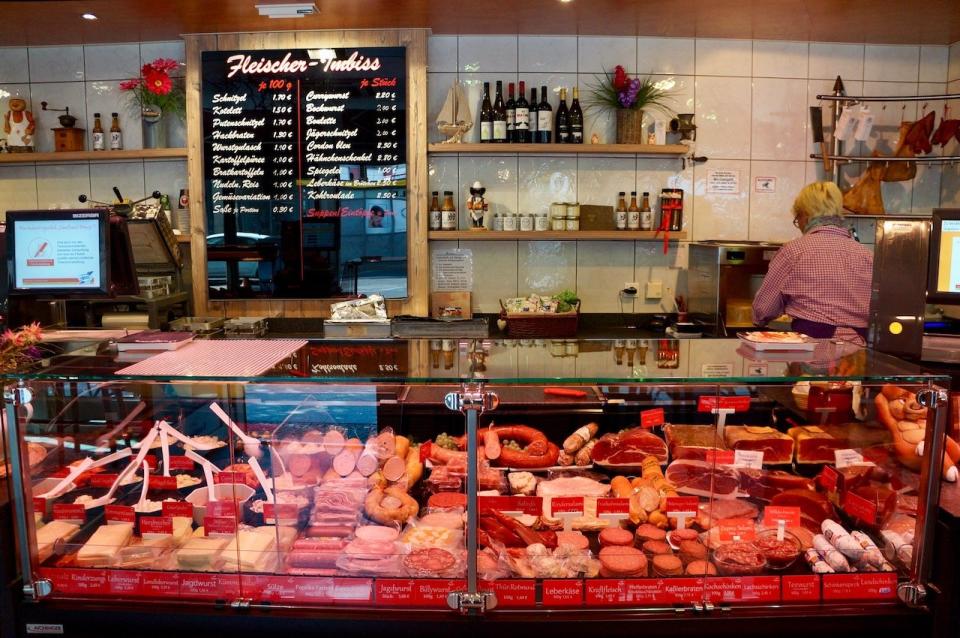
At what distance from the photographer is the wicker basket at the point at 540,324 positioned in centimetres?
471

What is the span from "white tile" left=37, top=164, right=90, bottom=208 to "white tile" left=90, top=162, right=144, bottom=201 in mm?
31

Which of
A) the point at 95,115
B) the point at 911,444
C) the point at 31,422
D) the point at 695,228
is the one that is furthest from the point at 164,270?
the point at 911,444

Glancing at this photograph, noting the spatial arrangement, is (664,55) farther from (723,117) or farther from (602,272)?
(602,272)

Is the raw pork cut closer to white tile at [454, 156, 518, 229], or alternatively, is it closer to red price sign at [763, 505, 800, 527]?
red price sign at [763, 505, 800, 527]

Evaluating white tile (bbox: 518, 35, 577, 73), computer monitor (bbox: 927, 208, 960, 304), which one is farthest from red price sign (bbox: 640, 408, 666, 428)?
white tile (bbox: 518, 35, 577, 73)

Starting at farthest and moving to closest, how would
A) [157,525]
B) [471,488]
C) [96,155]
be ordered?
[96,155]
[157,525]
[471,488]

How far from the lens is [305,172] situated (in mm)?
4883

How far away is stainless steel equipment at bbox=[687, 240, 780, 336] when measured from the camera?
449cm

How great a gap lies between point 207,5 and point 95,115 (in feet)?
4.64

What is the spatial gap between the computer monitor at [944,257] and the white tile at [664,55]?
293 cm

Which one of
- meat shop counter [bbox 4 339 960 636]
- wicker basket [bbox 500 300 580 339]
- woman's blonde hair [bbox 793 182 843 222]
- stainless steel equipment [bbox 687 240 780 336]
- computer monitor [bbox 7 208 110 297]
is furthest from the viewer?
wicker basket [bbox 500 300 580 339]

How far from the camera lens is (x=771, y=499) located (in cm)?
215

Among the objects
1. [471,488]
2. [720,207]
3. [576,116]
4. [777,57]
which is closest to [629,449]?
[471,488]

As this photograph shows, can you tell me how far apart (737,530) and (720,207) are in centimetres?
352
